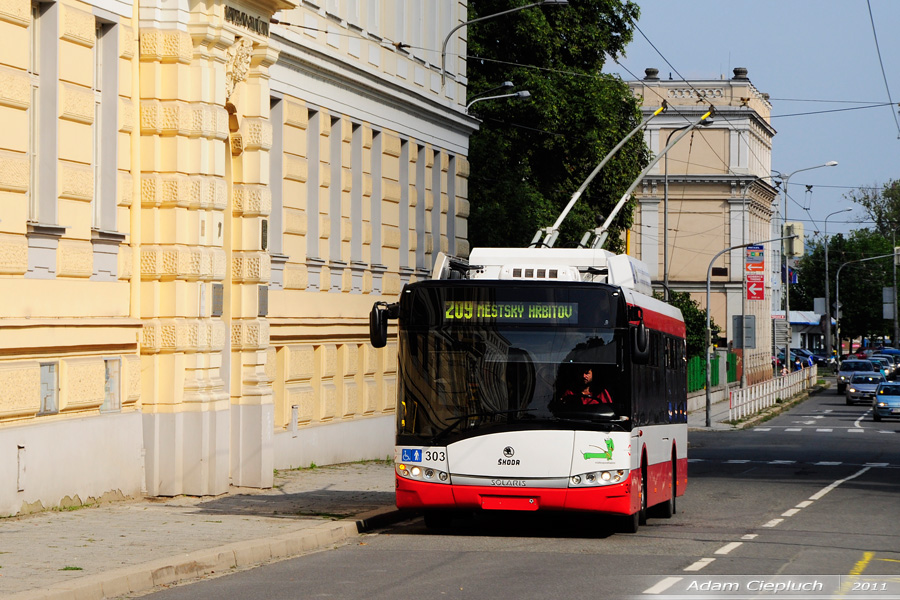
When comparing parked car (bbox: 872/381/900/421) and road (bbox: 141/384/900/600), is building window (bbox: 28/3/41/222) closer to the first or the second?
road (bbox: 141/384/900/600)

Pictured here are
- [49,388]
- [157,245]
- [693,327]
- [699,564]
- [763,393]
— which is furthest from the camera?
[693,327]

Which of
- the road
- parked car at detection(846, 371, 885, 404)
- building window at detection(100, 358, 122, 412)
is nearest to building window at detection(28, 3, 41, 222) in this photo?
building window at detection(100, 358, 122, 412)

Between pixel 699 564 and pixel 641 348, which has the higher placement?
pixel 641 348

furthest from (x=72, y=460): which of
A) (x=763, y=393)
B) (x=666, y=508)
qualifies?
(x=763, y=393)

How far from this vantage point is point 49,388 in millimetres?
17266

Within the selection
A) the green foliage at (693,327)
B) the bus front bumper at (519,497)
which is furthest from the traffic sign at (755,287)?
the bus front bumper at (519,497)

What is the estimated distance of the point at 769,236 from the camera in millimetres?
105125

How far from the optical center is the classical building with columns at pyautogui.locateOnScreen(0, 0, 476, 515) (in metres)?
16.8

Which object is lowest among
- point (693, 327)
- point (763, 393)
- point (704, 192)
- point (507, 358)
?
point (763, 393)

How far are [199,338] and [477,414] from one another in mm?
4911

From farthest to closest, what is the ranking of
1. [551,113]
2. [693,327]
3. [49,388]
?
[693,327], [551,113], [49,388]

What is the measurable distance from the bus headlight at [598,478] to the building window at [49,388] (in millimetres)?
5771

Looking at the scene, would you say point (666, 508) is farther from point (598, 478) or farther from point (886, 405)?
point (886, 405)

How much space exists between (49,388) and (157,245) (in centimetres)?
295
